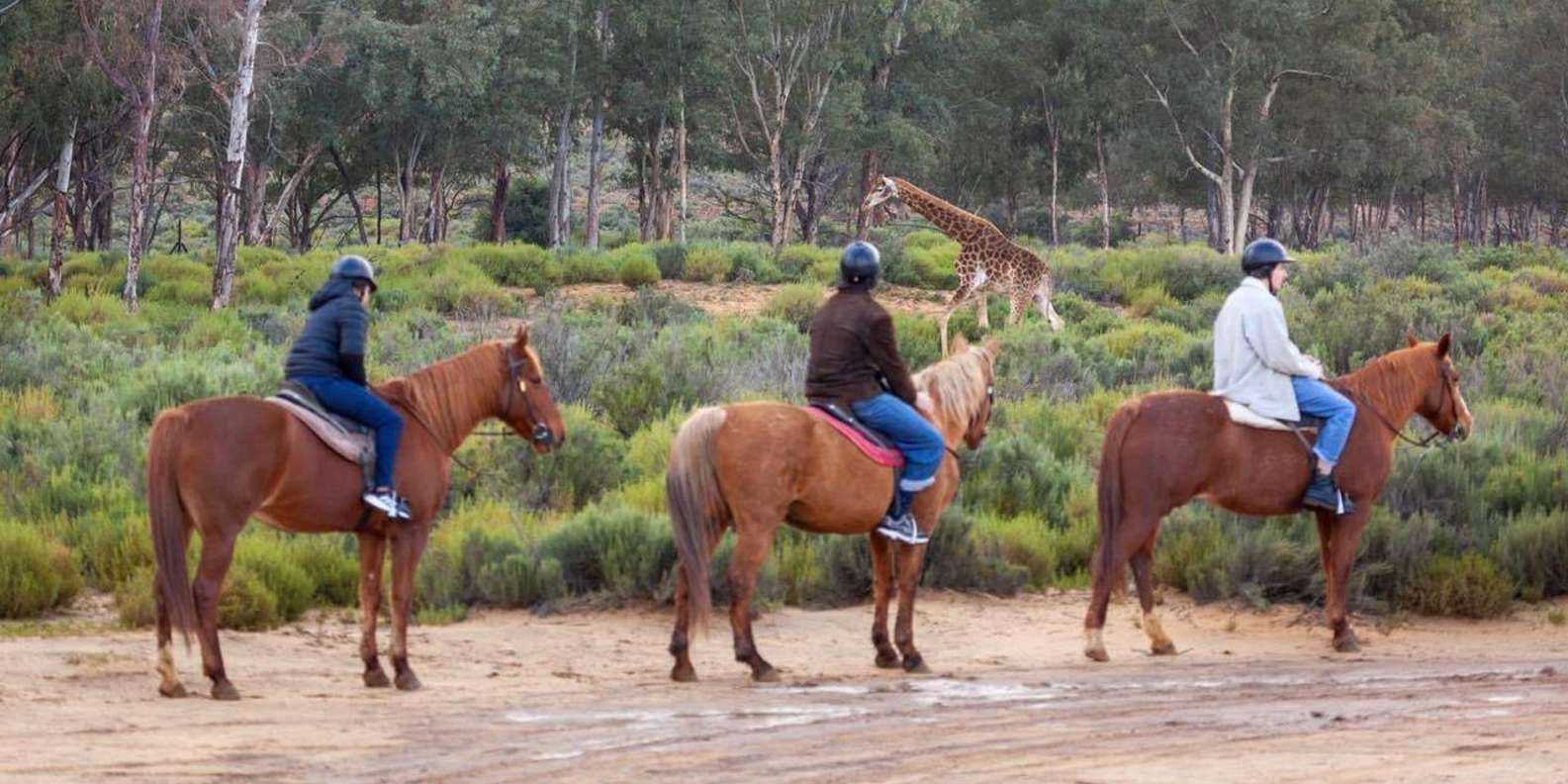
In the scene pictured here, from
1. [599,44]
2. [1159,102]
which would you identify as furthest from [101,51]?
[1159,102]

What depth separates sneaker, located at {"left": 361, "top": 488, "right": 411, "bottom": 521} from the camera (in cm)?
1020

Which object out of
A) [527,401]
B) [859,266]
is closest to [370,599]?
[527,401]

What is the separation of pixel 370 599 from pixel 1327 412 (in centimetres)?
588

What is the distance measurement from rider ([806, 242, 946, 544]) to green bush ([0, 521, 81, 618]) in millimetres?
5284

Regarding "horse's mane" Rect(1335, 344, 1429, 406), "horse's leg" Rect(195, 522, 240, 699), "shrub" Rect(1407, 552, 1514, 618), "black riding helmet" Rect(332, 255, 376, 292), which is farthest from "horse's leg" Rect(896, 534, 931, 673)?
"shrub" Rect(1407, 552, 1514, 618)

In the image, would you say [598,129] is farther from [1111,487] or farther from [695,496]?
[695,496]

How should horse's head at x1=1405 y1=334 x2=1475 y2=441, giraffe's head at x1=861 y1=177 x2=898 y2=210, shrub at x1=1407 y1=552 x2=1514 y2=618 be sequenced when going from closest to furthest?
1. horse's head at x1=1405 y1=334 x2=1475 y2=441
2. shrub at x1=1407 y1=552 x2=1514 y2=618
3. giraffe's head at x1=861 y1=177 x2=898 y2=210

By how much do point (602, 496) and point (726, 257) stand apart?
21.4m

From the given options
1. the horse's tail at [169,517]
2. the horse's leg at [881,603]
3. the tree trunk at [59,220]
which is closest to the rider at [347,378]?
the horse's tail at [169,517]

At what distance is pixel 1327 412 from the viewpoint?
40.3ft

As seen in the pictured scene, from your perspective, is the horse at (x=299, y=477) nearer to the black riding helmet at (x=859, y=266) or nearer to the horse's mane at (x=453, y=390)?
the horse's mane at (x=453, y=390)

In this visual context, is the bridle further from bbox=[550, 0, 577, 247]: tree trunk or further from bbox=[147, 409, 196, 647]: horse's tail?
bbox=[550, 0, 577, 247]: tree trunk

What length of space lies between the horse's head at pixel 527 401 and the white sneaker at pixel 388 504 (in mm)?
940

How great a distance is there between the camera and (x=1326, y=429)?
1225cm
